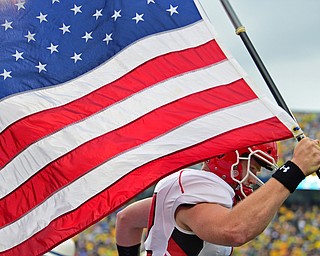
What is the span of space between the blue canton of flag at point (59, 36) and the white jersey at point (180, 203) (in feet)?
2.32

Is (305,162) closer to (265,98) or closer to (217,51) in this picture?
(265,98)

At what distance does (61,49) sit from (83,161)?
1.87 ft

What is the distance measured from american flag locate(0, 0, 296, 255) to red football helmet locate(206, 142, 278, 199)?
0.28 m

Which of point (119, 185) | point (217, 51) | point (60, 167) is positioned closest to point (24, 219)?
point (60, 167)

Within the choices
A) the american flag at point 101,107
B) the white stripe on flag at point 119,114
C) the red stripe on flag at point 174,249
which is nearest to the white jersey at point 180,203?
the red stripe on flag at point 174,249

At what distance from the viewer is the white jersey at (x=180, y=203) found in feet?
11.6

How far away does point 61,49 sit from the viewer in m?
3.99

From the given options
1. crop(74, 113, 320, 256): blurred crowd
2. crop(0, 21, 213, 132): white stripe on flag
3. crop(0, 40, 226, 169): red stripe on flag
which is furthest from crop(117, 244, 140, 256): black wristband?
crop(74, 113, 320, 256): blurred crowd

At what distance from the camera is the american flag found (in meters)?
3.70

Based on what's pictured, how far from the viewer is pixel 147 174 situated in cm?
368

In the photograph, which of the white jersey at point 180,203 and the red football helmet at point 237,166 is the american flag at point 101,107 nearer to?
the white jersey at point 180,203

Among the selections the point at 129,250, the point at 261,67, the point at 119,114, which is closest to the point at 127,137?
the point at 119,114

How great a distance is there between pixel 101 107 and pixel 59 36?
426mm

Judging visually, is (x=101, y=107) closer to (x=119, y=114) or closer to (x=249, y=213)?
(x=119, y=114)
